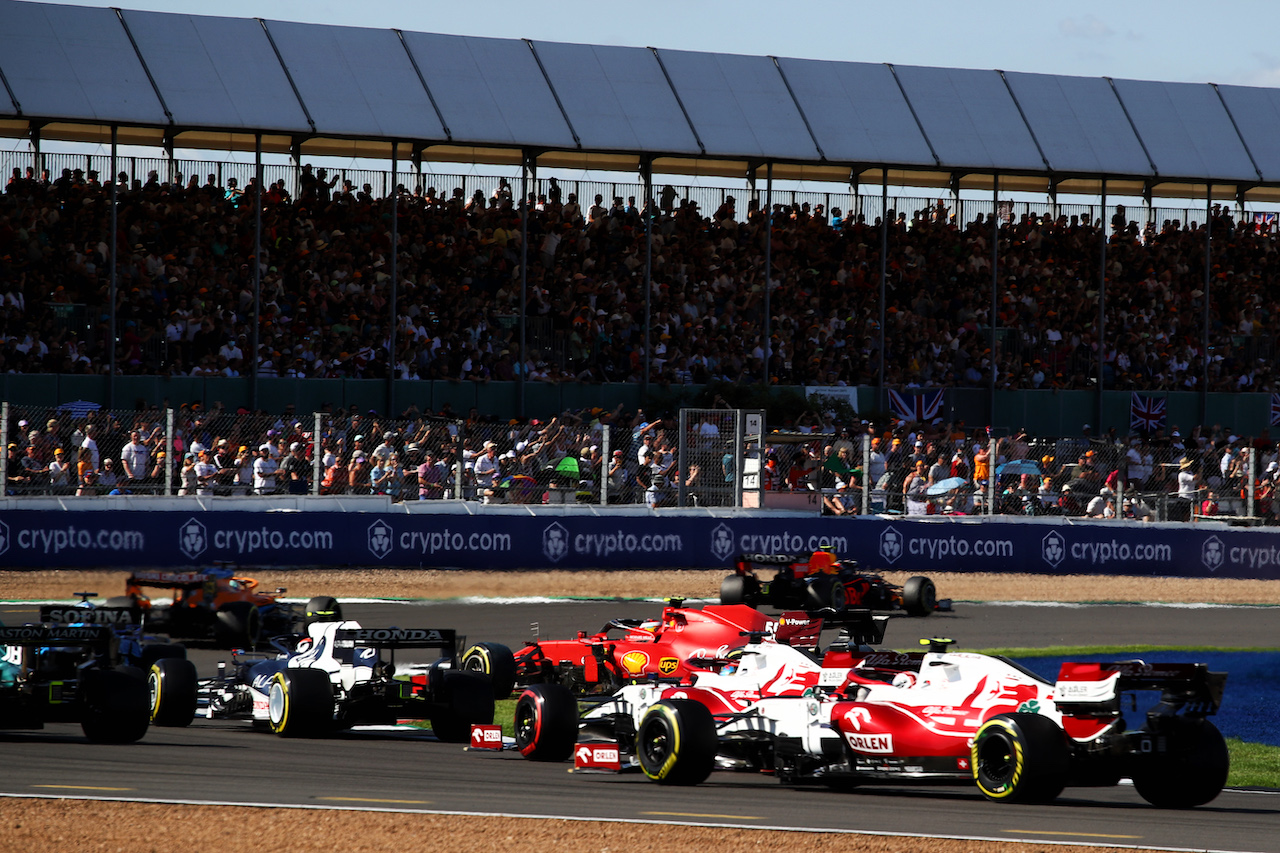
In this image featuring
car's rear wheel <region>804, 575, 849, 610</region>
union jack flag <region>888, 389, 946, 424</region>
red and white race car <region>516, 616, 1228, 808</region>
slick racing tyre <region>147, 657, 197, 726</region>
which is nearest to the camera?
red and white race car <region>516, 616, 1228, 808</region>

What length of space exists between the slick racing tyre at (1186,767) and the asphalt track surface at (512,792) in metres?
0.13

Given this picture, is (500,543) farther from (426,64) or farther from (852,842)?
(852,842)

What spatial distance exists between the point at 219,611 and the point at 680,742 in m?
9.31

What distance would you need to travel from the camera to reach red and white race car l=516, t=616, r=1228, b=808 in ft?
31.6

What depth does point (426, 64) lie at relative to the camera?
3009 centimetres

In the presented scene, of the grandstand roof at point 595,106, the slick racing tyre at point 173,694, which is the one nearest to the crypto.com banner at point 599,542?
the grandstand roof at point 595,106

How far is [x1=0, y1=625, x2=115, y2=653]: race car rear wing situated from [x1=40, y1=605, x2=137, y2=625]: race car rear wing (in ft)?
2.94

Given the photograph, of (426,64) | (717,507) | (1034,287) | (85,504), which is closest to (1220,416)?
(1034,287)

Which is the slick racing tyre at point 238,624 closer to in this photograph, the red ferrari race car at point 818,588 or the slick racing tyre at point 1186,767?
the red ferrari race car at point 818,588

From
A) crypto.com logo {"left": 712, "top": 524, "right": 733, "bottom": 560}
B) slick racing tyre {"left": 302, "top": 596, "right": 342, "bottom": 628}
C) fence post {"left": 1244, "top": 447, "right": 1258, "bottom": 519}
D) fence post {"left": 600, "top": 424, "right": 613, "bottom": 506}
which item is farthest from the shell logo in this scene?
fence post {"left": 1244, "top": 447, "right": 1258, "bottom": 519}

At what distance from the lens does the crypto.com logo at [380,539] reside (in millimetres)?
23938

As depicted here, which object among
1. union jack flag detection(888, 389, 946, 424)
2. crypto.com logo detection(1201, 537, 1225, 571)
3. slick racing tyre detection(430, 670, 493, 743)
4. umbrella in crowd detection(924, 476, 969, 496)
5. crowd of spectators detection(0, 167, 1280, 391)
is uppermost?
crowd of spectators detection(0, 167, 1280, 391)

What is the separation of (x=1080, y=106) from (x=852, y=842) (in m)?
28.0

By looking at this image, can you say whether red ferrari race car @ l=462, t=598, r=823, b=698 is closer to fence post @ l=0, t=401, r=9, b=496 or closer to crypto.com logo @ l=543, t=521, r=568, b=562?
fence post @ l=0, t=401, r=9, b=496
